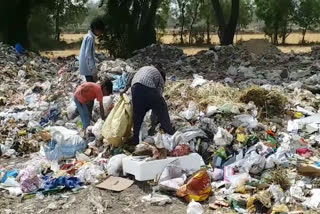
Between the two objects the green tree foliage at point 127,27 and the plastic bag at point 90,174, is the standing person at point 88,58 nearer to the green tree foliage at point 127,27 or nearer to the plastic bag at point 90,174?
the plastic bag at point 90,174

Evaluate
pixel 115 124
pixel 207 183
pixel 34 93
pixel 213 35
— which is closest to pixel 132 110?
pixel 115 124

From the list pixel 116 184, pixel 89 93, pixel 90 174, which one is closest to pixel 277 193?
pixel 116 184

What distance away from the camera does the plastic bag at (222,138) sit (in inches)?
236

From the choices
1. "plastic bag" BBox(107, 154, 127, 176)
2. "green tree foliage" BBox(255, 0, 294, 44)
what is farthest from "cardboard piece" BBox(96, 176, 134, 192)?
"green tree foliage" BBox(255, 0, 294, 44)

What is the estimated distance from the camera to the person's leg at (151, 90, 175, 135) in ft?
19.2

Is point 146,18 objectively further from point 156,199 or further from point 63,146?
point 156,199

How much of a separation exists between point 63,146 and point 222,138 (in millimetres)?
2080

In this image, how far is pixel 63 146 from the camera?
643 cm

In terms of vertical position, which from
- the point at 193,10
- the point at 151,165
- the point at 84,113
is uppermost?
the point at 193,10

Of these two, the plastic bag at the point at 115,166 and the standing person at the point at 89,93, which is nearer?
the plastic bag at the point at 115,166

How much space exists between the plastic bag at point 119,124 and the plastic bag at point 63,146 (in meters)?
0.56

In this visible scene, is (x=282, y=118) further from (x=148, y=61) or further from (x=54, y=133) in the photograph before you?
(x=148, y=61)

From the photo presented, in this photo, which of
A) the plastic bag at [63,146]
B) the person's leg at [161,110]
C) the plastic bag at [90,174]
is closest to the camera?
the plastic bag at [90,174]

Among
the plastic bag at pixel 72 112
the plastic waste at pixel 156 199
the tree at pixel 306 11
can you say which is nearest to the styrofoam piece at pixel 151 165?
the plastic waste at pixel 156 199
